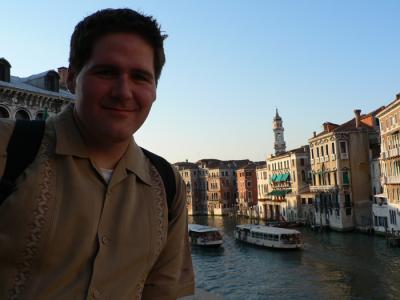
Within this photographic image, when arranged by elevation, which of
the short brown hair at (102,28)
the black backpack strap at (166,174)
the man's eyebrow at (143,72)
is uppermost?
the short brown hair at (102,28)

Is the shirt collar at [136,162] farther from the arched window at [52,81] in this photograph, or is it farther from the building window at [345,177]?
the building window at [345,177]

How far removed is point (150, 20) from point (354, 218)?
38.7 metres

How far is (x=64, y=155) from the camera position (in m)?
1.22

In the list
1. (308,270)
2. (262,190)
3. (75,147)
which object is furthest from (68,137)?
(262,190)

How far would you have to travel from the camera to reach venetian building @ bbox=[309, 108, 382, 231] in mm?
37281

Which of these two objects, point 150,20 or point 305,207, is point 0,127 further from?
point 305,207

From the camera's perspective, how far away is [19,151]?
3.83 feet

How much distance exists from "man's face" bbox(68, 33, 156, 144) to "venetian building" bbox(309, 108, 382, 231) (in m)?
37.5

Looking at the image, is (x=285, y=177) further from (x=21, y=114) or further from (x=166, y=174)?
(x=166, y=174)

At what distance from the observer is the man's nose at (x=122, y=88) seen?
1.25 m

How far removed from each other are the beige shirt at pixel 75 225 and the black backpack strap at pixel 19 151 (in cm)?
2

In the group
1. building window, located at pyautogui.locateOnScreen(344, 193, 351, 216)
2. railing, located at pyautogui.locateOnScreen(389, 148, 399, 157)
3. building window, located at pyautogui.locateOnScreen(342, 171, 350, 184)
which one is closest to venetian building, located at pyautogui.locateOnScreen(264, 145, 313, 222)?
building window, located at pyautogui.locateOnScreen(342, 171, 350, 184)

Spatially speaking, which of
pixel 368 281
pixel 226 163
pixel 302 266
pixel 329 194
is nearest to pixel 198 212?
pixel 226 163

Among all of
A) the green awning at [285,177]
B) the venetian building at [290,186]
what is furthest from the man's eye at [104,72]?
the green awning at [285,177]
